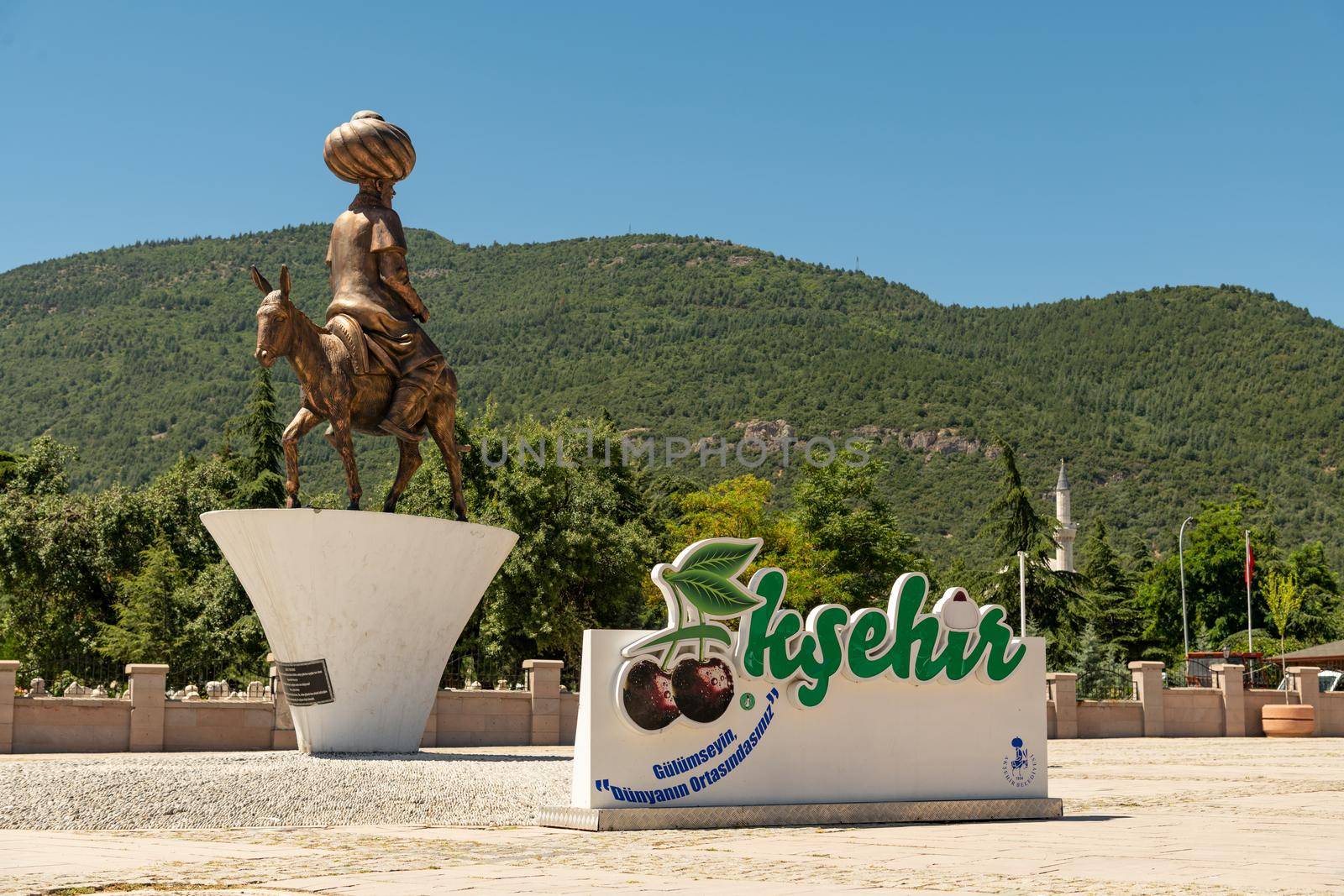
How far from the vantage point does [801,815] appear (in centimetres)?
1380

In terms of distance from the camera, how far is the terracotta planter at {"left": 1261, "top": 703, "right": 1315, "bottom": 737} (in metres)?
37.9

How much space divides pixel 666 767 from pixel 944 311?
14811 cm

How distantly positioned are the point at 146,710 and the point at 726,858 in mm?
15882

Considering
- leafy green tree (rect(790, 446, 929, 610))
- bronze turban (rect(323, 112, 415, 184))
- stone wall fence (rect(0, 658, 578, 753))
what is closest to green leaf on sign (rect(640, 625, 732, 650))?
bronze turban (rect(323, 112, 415, 184))

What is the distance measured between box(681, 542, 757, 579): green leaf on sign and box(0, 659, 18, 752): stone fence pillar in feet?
47.1

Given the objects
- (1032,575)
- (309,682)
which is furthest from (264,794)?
(1032,575)

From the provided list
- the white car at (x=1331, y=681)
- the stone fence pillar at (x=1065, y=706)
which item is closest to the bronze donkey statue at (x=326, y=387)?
the stone fence pillar at (x=1065, y=706)

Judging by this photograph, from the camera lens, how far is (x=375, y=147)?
19500mm

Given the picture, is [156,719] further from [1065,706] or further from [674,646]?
[1065,706]

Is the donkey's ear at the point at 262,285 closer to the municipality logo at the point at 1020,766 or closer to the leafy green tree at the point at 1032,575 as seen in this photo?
the municipality logo at the point at 1020,766

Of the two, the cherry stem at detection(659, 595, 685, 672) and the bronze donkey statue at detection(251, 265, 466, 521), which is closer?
the cherry stem at detection(659, 595, 685, 672)

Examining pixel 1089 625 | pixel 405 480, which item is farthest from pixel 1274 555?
pixel 405 480

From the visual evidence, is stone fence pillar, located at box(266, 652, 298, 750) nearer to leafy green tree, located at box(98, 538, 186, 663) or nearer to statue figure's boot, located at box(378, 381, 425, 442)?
statue figure's boot, located at box(378, 381, 425, 442)

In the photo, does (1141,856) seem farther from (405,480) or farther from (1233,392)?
(1233,392)
